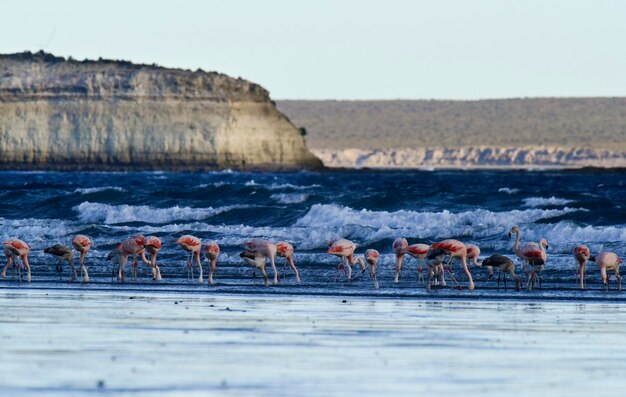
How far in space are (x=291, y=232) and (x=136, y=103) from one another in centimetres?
10445

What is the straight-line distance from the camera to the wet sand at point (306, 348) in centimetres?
1078

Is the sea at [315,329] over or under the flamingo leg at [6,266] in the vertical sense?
under

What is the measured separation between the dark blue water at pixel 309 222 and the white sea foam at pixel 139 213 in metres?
0.04

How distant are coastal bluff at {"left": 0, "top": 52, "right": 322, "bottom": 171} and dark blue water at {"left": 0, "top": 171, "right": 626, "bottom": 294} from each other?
252ft

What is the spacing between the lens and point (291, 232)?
116 ft

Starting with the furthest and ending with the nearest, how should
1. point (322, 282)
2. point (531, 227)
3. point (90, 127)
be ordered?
point (90, 127), point (531, 227), point (322, 282)

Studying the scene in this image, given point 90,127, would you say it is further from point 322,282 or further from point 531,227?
point 322,282

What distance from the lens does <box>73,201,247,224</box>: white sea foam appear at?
45.1m

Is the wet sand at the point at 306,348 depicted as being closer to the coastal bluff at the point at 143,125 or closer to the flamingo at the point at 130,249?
the flamingo at the point at 130,249

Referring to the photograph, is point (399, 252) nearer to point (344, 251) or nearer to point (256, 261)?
point (344, 251)

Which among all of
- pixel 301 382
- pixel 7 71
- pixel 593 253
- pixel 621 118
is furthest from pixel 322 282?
pixel 621 118

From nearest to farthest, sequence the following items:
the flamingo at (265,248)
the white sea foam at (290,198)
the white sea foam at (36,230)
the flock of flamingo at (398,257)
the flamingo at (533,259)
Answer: the flamingo at (533,259)
the flock of flamingo at (398,257)
the flamingo at (265,248)
the white sea foam at (36,230)
the white sea foam at (290,198)

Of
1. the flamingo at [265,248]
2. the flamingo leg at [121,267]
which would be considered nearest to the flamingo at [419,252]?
the flamingo at [265,248]

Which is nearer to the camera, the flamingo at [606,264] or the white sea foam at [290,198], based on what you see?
the flamingo at [606,264]
